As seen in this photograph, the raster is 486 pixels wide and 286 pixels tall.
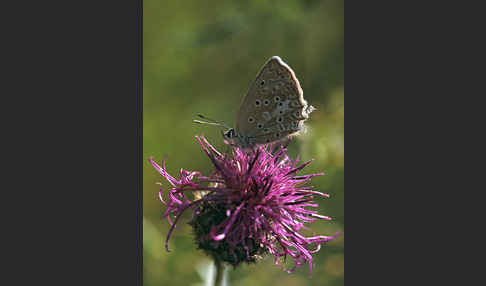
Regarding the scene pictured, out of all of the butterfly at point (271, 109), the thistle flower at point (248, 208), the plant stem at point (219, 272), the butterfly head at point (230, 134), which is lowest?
the plant stem at point (219, 272)

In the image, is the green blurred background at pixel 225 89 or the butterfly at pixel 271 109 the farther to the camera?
the green blurred background at pixel 225 89

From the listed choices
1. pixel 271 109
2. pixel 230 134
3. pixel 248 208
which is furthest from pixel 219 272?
pixel 271 109

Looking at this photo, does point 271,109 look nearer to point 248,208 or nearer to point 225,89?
point 248,208

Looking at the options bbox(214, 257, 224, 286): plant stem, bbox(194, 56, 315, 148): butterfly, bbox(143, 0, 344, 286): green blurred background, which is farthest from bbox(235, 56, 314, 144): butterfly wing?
bbox(143, 0, 344, 286): green blurred background

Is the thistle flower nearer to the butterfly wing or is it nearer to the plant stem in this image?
the plant stem

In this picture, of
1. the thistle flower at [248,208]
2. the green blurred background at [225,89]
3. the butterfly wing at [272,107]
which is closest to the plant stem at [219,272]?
the thistle flower at [248,208]

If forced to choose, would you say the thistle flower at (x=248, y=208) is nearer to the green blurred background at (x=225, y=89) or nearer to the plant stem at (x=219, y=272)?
the plant stem at (x=219, y=272)

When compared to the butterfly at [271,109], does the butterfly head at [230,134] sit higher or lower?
lower

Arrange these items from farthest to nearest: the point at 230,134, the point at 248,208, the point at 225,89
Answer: the point at 225,89
the point at 230,134
the point at 248,208
